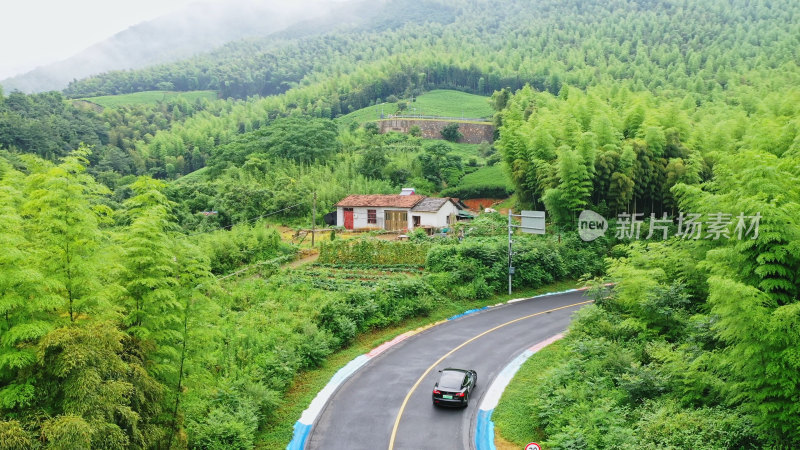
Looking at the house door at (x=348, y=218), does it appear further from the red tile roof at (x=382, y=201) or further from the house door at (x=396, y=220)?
the house door at (x=396, y=220)

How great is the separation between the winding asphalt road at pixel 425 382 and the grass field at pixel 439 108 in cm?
5200

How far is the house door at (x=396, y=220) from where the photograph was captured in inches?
1515

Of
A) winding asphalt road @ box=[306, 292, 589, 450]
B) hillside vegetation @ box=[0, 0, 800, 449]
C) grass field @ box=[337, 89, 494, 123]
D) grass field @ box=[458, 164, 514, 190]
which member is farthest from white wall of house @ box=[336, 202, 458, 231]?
grass field @ box=[337, 89, 494, 123]

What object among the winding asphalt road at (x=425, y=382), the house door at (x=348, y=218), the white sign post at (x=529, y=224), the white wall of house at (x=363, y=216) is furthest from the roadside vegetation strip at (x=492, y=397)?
the house door at (x=348, y=218)

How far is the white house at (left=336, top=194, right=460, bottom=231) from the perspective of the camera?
124 ft

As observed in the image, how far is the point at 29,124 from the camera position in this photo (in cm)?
6288

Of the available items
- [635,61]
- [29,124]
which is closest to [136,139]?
[29,124]

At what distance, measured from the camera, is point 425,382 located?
1686 centimetres

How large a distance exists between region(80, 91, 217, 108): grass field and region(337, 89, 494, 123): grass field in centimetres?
5164

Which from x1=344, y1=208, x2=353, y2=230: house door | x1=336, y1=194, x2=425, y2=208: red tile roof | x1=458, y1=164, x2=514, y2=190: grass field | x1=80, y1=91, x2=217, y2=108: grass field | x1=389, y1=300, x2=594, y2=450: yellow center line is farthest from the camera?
x1=80, y1=91, x2=217, y2=108: grass field

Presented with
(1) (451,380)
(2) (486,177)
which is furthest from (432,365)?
(2) (486,177)

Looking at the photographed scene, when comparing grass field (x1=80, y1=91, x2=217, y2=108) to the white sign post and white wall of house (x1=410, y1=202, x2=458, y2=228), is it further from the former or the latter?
the white sign post

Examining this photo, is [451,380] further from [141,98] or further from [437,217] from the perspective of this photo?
[141,98]

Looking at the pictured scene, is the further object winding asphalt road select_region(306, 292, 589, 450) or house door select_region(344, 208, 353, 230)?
house door select_region(344, 208, 353, 230)
